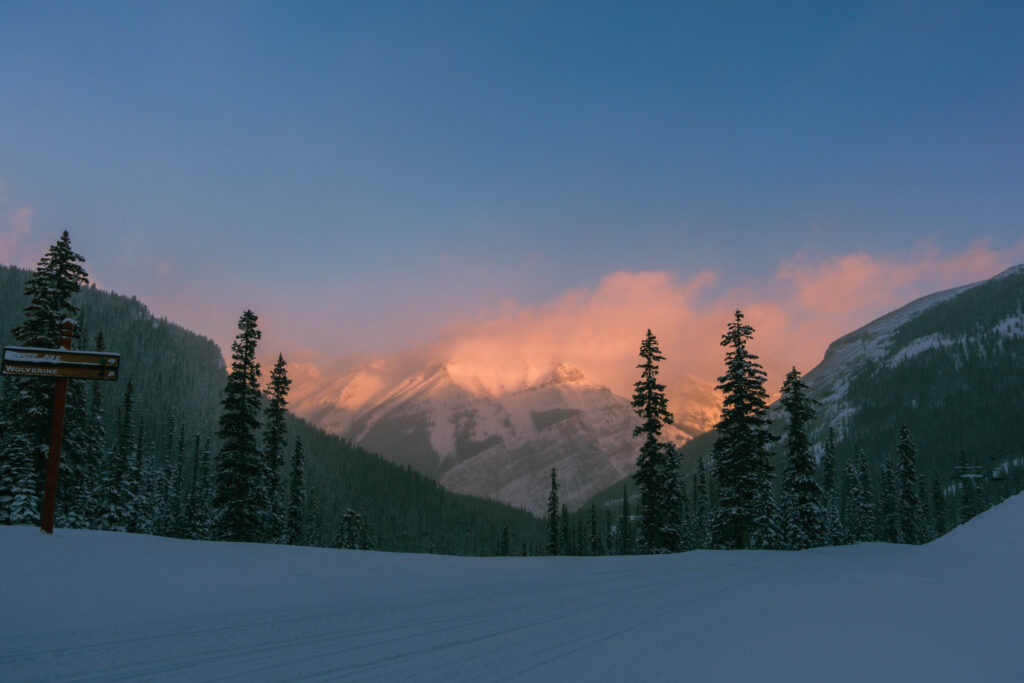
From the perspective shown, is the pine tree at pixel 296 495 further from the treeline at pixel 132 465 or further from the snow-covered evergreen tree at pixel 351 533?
the snow-covered evergreen tree at pixel 351 533

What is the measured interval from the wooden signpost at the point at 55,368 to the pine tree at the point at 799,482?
38.6 m

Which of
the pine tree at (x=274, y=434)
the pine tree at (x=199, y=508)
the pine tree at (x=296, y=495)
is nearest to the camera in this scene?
the pine tree at (x=274, y=434)

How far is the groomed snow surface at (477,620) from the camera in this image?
7.45 metres

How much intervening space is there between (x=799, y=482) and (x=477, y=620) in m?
36.2

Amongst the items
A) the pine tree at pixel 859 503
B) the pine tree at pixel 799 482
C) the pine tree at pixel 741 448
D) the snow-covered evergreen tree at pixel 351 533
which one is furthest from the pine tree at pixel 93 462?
Result: the pine tree at pixel 859 503

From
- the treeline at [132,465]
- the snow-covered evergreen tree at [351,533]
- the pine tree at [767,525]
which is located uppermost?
the treeline at [132,465]

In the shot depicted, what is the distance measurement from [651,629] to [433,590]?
5.97 metres

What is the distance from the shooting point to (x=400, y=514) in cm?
18900

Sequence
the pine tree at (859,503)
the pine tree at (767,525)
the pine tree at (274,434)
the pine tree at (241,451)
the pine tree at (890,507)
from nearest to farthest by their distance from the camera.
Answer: the pine tree at (767,525) < the pine tree at (241,451) < the pine tree at (274,434) < the pine tree at (859,503) < the pine tree at (890,507)

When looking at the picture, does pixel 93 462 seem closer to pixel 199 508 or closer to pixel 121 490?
pixel 121 490

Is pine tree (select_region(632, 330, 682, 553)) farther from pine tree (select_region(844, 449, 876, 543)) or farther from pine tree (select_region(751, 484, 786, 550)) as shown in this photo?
pine tree (select_region(844, 449, 876, 543))

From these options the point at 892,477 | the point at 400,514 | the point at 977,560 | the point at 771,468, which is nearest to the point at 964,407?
the point at 892,477

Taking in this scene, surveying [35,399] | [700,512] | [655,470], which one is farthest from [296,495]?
[700,512]

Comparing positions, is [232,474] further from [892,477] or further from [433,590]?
[892,477]
